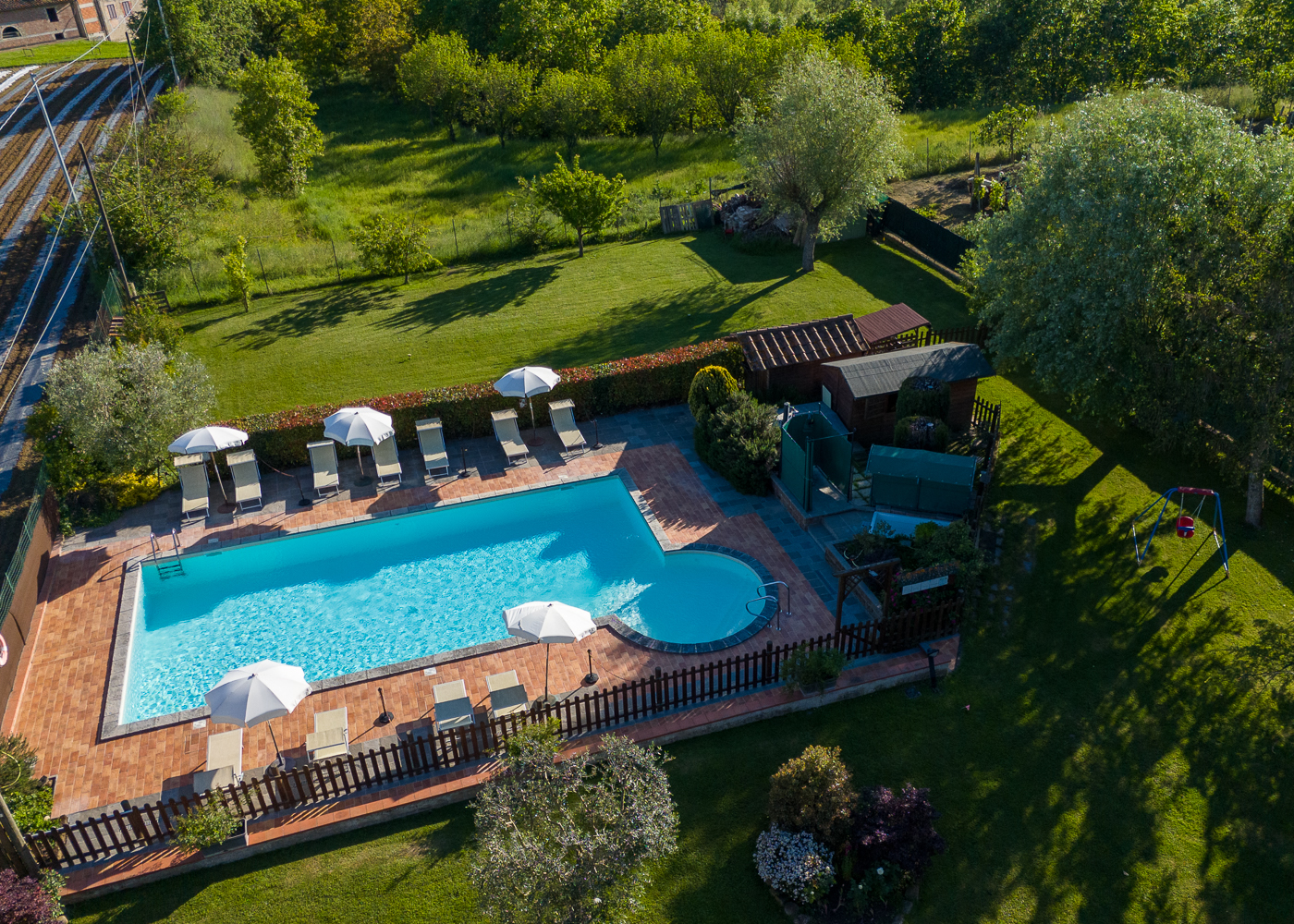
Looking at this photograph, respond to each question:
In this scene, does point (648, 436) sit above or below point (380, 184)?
below

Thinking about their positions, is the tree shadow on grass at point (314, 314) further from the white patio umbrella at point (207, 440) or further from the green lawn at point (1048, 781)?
the green lawn at point (1048, 781)

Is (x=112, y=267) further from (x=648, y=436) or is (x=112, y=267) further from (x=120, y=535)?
(x=648, y=436)

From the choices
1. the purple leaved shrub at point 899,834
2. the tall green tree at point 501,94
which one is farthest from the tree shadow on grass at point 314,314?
the purple leaved shrub at point 899,834

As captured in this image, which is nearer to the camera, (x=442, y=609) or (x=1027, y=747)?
(x=1027, y=747)

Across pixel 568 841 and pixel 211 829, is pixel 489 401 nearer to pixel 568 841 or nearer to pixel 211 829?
pixel 211 829

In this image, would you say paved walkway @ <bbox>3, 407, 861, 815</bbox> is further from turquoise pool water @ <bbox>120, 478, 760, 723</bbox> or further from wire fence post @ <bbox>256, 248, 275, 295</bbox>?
wire fence post @ <bbox>256, 248, 275, 295</bbox>

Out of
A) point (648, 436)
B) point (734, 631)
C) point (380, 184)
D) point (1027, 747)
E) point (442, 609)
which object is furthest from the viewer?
point (380, 184)

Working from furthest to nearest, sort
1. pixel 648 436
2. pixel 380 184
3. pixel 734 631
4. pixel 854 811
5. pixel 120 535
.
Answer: pixel 380 184 → pixel 648 436 → pixel 120 535 → pixel 734 631 → pixel 854 811

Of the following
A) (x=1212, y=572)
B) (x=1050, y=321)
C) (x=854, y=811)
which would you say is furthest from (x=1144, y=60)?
(x=854, y=811)
